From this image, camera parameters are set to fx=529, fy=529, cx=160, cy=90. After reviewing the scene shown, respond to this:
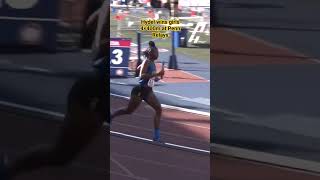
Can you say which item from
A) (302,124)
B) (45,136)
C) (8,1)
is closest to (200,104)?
(302,124)

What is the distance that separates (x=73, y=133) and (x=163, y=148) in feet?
1.88

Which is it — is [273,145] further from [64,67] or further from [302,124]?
[64,67]

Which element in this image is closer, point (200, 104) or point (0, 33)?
point (200, 104)

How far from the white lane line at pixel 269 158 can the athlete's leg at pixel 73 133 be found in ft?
2.26

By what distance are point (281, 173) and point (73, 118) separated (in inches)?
48.2

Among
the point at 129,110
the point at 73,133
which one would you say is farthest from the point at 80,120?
the point at 129,110

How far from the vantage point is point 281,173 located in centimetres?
295

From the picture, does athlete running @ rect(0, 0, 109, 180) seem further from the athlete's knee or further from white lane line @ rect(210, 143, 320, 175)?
white lane line @ rect(210, 143, 320, 175)

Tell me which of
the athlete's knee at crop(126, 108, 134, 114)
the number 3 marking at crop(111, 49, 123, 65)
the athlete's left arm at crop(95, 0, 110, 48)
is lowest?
the athlete's knee at crop(126, 108, 134, 114)

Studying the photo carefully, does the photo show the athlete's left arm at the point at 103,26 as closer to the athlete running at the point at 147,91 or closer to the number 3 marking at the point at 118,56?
the number 3 marking at the point at 118,56

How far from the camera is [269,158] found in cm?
295

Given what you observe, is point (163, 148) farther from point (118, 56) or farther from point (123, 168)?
point (118, 56)

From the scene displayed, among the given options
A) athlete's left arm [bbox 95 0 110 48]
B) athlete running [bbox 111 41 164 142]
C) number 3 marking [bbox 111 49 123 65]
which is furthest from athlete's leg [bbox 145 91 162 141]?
athlete's left arm [bbox 95 0 110 48]

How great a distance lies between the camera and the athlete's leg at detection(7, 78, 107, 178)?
9.89ft
